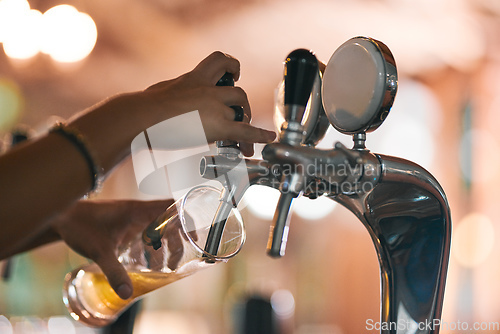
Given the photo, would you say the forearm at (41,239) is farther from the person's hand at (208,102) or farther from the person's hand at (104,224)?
the person's hand at (208,102)

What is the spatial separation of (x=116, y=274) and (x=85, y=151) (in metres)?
0.26

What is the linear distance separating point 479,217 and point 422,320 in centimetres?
362

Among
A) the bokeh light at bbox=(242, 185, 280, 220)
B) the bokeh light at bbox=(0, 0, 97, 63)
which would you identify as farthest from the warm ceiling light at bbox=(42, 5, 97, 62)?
the bokeh light at bbox=(242, 185, 280, 220)

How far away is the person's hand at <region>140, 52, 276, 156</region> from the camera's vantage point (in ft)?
1.60

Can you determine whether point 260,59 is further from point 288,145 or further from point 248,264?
point 288,145

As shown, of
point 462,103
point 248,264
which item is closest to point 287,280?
point 248,264

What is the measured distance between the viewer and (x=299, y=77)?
0.46 metres

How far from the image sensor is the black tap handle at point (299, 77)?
1.52 ft

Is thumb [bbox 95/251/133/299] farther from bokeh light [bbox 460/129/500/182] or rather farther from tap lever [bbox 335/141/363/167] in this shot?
bokeh light [bbox 460/129/500/182]

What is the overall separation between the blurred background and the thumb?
4.47 ft

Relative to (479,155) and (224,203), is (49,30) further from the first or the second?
(479,155)

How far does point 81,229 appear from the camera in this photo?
0.78 m

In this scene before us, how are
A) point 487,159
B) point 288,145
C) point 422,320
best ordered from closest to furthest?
point 288,145 → point 422,320 → point 487,159

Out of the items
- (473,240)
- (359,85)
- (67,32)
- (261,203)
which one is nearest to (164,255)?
(359,85)
